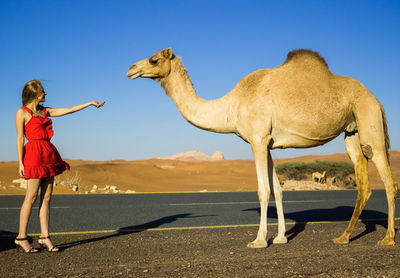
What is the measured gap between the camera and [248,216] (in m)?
10.4

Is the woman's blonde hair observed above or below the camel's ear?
below

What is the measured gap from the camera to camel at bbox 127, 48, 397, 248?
6414 mm

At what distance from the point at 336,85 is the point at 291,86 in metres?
0.77

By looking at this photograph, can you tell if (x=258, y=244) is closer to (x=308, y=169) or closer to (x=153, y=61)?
(x=153, y=61)

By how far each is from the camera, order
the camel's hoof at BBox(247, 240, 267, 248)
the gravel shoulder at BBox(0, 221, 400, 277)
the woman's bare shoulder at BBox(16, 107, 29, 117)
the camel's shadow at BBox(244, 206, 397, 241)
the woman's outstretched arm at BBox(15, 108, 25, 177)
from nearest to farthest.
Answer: the gravel shoulder at BBox(0, 221, 400, 277), the woman's outstretched arm at BBox(15, 108, 25, 177), the woman's bare shoulder at BBox(16, 107, 29, 117), the camel's hoof at BBox(247, 240, 267, 248), the camel's shadow at BBox(244, 206, 397, 241)

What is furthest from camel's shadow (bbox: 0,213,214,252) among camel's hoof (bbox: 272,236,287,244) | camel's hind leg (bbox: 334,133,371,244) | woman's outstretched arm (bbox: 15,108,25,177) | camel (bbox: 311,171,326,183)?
camel (bbox: 311,171,326,183)

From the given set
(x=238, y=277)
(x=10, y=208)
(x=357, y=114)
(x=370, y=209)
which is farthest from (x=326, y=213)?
(x=10, y=208)

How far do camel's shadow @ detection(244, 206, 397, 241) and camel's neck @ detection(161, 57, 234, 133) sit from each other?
224 cm

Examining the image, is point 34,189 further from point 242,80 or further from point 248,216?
point 248,216

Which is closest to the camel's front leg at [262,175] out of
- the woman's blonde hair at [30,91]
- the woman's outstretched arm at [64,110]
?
the woman's outstretched arm at [64,110]

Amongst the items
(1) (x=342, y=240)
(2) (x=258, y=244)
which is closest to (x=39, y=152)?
(2) (x=258, y=244)

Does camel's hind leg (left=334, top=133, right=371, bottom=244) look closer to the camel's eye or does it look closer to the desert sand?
the camel's eye

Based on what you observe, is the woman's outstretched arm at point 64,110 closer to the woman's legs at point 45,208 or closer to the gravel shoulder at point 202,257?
the woman's legs at point 45,208

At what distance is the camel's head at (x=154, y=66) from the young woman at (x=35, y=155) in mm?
1372
